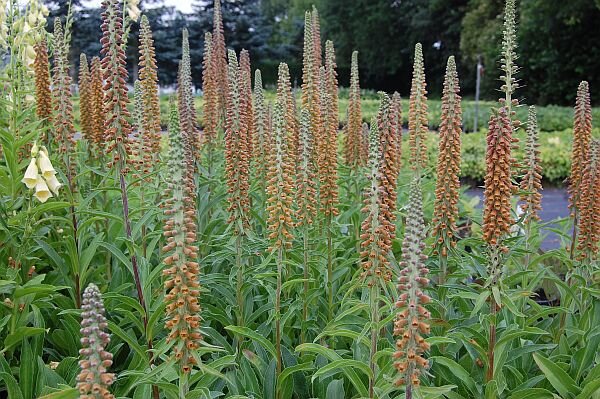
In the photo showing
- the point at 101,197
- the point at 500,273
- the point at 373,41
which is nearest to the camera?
the point at 500,273

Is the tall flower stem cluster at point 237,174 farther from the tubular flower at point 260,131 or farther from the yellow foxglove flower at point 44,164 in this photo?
the yellow foxglove flower at point 44,164

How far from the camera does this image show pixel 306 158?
3582mm

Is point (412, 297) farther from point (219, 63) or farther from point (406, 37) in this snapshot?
point (406, 37)

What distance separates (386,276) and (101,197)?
2.58 meters

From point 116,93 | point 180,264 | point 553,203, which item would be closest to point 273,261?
point 116,93

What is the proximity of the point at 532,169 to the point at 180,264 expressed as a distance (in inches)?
107

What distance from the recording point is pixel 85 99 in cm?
468

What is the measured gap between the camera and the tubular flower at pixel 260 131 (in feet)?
13.1

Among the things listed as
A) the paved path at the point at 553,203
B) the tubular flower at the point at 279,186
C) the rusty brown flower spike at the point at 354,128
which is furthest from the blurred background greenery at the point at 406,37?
the tubular flower at the point at 279,186

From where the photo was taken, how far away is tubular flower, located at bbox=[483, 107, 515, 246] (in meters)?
3.04

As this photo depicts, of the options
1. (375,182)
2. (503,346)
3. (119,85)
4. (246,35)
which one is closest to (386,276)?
(375,182)

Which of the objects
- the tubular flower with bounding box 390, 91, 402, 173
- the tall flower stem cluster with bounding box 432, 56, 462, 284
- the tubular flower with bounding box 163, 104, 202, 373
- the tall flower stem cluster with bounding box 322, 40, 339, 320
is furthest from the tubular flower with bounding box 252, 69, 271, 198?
the tubular flower with bounding box 163, 104, 202, 373

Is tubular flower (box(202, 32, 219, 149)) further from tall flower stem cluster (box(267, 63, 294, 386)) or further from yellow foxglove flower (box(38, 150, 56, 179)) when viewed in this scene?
yellow foxglove flower (box(38, 150, 56, 179))

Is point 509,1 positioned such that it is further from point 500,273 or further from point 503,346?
point 503,346
